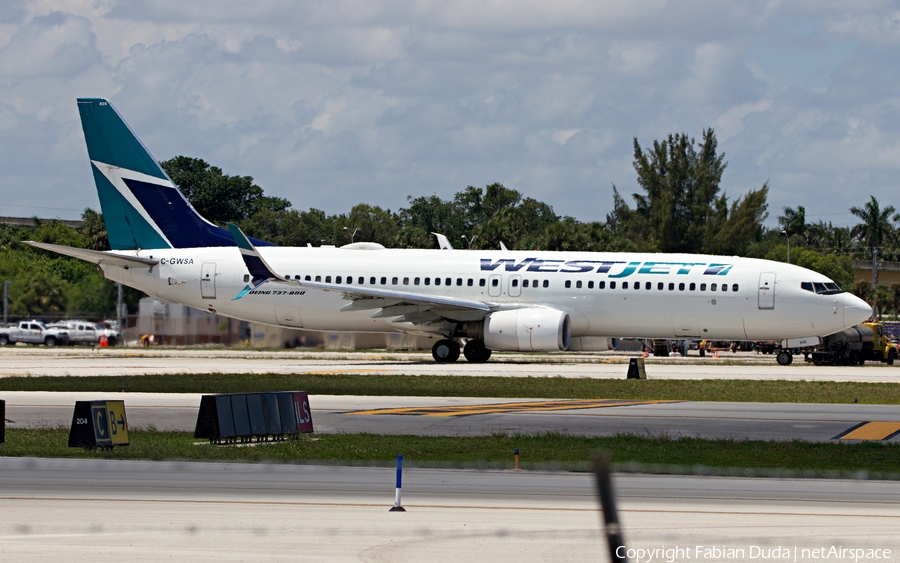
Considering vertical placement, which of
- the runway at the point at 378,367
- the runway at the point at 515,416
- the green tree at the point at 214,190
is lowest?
the runway at the point at 515,416

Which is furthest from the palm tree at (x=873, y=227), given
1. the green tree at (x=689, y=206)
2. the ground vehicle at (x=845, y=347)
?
the ground vehicle at (x=845, y=347)

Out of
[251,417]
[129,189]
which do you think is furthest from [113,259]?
[251,417]

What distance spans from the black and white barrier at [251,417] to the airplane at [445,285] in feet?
56.5

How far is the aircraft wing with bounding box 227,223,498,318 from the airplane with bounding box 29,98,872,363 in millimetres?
59

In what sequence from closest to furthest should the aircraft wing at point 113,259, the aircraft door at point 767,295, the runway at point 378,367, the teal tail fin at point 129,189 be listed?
the runway at point 378,367
the aircraft door at point 767,295
the aircraft wing at point 113,259
the teal tail fin at point 129,189

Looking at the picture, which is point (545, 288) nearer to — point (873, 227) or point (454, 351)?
point (454, 351)

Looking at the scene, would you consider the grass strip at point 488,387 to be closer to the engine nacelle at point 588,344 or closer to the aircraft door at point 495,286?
the aircraft door at point 495,286

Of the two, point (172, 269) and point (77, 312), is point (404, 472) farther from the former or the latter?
point (77, 312)

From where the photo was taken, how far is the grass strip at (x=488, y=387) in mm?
27500

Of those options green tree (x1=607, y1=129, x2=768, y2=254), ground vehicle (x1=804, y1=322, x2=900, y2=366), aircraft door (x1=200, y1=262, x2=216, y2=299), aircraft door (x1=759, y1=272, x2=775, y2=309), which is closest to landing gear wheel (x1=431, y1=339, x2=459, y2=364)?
aircraft door (x1=200, y1=262, x2=216, y2=299)

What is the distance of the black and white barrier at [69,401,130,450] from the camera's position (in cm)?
1675

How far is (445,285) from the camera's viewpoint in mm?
40219

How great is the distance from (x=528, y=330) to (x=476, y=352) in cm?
352

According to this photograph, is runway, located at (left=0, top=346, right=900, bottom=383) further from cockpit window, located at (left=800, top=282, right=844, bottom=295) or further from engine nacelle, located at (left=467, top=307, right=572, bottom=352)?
cockpit window, located at (left=800, top=282, right=844, bottom=295)
